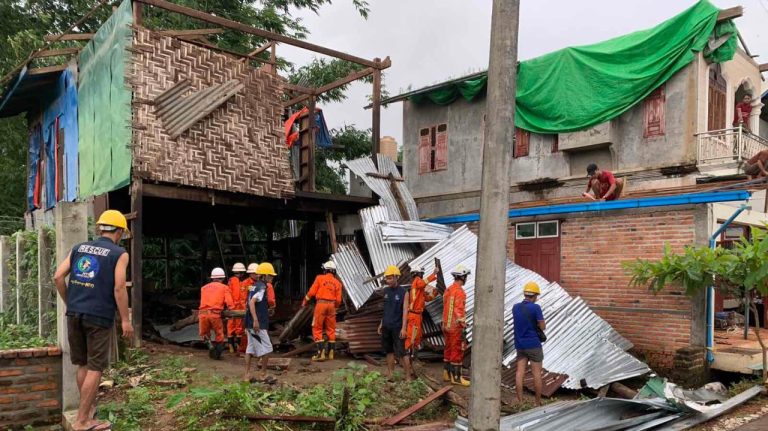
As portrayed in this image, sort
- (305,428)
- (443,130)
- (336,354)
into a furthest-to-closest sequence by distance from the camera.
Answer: (443,130) < (336,354) < (305,428)

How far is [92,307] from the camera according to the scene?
4969 millimetres

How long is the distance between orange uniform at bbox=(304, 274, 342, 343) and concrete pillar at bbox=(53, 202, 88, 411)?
187 inches

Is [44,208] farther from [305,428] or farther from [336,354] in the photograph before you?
[305,428]

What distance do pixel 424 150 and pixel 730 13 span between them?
27.8 ft

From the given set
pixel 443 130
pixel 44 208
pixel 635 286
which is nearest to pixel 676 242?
pixel 635 286

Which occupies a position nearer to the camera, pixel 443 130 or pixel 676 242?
pixel 676 242

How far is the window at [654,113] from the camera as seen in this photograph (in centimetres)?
1325

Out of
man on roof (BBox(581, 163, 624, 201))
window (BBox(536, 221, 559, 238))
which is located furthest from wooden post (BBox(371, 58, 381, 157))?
man on roof (BBox(581, 163, 624, 201))

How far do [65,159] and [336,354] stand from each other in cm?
819

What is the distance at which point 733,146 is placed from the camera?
1329 cm

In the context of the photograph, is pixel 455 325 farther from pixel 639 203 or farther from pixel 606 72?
pixel 606 72

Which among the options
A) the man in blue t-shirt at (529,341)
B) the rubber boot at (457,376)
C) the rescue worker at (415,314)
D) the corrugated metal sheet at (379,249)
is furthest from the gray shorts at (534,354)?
the corrugated metal sheet at (379,249)

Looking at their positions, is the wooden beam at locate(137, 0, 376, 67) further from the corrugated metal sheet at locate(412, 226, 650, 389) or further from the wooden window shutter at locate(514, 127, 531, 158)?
the corrugated metal sheet at locate(412, 226, 650, 389)

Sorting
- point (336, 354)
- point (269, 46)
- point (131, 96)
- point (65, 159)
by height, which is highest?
point (269, 46)
